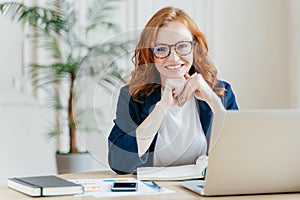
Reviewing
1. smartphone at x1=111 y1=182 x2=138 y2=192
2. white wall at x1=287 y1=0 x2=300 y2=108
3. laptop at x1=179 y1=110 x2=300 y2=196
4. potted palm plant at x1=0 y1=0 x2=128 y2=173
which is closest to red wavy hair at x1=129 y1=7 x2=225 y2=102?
laptop at x1=179 y1=110 x2=300 y2=196

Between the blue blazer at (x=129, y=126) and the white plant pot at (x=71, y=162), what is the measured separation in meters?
1.65

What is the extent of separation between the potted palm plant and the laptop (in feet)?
5.51

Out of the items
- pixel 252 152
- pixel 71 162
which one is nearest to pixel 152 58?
pixel 252 152

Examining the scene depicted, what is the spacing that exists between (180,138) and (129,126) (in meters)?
0.16

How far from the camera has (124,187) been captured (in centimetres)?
193

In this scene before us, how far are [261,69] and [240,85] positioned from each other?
0.54 ft

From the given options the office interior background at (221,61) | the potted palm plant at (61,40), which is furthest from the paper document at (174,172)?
the office interior background at (221,61)

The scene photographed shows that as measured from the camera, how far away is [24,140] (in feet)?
12.3

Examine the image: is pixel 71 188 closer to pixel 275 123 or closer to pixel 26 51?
pixel 275 123

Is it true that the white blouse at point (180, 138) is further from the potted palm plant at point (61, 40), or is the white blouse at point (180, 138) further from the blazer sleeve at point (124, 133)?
the potted palm plant at point (61, 40)

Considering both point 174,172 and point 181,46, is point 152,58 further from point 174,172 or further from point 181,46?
point 174,172

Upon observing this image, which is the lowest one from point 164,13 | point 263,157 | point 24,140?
point 24,140

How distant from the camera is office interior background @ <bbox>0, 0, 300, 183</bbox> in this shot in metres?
3.70

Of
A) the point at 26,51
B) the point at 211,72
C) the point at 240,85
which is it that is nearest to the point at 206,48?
the point at 211,72
